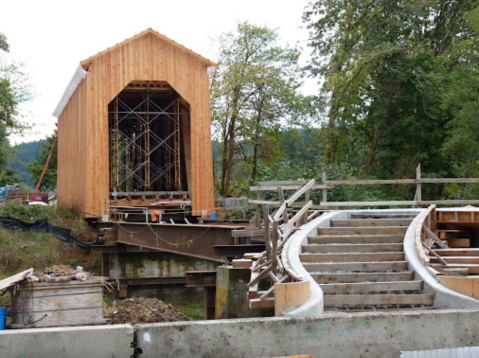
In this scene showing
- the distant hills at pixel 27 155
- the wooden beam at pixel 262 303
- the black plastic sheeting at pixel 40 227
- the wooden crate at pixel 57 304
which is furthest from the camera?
the distant hills at pixel 27 155

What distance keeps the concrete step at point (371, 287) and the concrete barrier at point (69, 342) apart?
4.17 m

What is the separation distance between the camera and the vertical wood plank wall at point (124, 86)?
24734 millimetres

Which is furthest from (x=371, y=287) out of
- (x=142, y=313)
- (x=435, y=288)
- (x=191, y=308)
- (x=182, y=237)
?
(x=191, y=308)

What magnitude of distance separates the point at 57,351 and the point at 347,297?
14.7ft

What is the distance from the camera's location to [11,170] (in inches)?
2694

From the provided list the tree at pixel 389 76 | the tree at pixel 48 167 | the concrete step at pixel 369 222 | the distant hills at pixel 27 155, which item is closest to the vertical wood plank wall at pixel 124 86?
the tree at pixel 389 76

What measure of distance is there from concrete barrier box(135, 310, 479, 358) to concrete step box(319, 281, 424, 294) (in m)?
3.07

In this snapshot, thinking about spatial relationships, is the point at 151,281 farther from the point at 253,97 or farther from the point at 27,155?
the point at 27,155

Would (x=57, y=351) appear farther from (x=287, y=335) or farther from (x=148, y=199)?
(x=148, y=199)

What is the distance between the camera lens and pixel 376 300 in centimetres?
898


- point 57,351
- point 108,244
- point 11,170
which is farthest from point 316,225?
point 11,170

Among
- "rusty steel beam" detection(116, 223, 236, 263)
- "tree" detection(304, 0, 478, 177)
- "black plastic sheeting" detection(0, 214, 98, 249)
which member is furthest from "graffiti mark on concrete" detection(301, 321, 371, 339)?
"tree" detection(304, 0, 478, 177)

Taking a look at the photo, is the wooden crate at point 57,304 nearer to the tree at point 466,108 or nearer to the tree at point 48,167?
the tree at point 466,108

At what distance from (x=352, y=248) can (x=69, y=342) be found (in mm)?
6839
